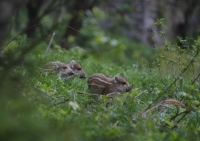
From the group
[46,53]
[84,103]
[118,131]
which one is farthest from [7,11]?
[46,53]

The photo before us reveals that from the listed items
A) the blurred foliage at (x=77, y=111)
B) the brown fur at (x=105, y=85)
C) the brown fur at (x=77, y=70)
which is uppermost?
the brown fur at (x=77, y=70)

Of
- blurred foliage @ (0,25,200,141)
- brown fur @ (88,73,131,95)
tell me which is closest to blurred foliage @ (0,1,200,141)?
blurred foliage @ (0,25,200,141)

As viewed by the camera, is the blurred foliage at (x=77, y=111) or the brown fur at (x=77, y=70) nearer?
the blurred foliage at (x=77, y=111)

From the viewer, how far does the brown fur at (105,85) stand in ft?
22.8

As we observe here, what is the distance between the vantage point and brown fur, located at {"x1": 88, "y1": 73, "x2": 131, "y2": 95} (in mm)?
6945

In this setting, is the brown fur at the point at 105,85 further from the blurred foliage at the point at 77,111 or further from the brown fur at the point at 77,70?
the brown fur at the point at 77,70

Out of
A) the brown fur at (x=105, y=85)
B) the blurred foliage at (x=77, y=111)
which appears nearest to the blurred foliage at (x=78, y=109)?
the blurred foliage at (x=77, y=111)

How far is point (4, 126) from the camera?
8.16ft

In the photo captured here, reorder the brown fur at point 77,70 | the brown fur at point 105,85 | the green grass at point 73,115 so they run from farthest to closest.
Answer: the brown fur at point 77,70 → the brown fur at point 105,85 → the green grass at point 73,115

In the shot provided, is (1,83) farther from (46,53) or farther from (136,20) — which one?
(136,20)

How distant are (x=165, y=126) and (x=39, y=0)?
377 inches

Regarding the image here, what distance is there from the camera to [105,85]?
23.4ft

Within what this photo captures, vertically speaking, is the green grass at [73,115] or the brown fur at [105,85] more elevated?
the brown fur at [105,85]

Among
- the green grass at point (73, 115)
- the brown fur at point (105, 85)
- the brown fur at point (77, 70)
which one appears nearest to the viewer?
the green grass at point (73, 115)
